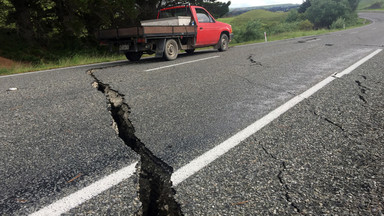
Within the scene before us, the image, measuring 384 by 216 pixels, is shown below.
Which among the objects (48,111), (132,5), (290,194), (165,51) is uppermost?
(132,5)

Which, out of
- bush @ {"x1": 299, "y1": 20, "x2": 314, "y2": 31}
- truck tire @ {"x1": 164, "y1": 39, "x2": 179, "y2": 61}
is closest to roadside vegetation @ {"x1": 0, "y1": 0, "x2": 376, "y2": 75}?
truck tire @ {"x1": 164, "y1": 39, "x2": 179, "y2": 61}

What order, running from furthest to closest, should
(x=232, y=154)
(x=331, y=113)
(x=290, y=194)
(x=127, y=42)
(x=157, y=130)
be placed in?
(x=127, y=42) < (x=331, y=113) < (x=157, y=130) < (x=232, y=154) < (x=290, y=194)

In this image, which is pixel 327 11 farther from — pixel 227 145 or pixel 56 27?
pixel 227 145

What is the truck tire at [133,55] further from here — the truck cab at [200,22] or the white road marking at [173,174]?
the white road marking at [173,174]

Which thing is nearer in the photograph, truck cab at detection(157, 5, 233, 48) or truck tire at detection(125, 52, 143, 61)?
truck tire at detection(125, 52, 143, 61)

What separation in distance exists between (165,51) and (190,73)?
9.21 ft

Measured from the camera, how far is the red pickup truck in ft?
26.2

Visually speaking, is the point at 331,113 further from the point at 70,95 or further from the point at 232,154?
the point at 70,95

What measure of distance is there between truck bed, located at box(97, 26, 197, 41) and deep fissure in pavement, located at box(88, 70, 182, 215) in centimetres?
510

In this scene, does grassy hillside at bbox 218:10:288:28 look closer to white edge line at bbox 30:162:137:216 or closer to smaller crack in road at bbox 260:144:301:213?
smaller crack in road at bbox 260:144:301:213

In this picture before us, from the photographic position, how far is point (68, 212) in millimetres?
1672

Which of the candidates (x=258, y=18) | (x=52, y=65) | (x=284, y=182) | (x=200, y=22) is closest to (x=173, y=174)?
(x=284, y=182)

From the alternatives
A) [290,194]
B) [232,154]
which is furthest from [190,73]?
[290,194]

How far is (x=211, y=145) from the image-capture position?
8.45ft
